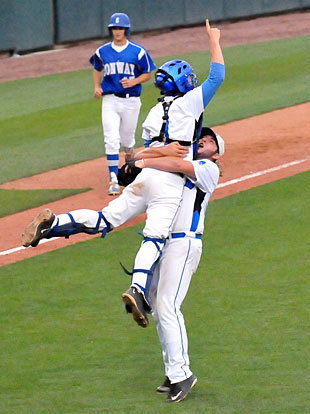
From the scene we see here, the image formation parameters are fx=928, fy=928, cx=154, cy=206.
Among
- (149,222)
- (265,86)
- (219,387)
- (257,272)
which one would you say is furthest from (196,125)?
(265,86)

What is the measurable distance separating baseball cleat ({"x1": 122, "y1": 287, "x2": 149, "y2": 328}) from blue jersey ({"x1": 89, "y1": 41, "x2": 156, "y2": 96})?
22.5 feet

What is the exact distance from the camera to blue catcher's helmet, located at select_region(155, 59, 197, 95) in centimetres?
598

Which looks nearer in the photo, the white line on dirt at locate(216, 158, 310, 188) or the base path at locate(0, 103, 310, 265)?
the base path at locate(0, 103, 310, 265)

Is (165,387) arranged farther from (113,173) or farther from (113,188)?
(113,173)

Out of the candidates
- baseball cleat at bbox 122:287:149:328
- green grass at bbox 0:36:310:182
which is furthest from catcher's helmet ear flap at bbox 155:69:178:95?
green grass at bbox 0:36:310:182

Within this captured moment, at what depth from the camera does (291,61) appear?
77.6ft

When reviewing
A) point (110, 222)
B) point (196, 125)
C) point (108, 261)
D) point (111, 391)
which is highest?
point (196, 125)

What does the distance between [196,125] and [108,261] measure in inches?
136

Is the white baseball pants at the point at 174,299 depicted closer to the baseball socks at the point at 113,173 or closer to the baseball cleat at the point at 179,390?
the baseball cleat at the point at 179,390

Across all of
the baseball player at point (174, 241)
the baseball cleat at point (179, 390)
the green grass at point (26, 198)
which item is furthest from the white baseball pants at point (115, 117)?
the baseball cleat at point (179, 390)

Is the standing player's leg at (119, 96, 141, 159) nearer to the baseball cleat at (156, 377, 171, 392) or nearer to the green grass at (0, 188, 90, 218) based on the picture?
the green grass at (0, 188, 90, 218)

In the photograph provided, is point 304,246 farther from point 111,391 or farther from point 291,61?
point 291,61

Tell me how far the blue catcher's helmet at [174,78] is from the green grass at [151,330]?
1.99 metres

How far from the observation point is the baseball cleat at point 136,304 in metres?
5.50
